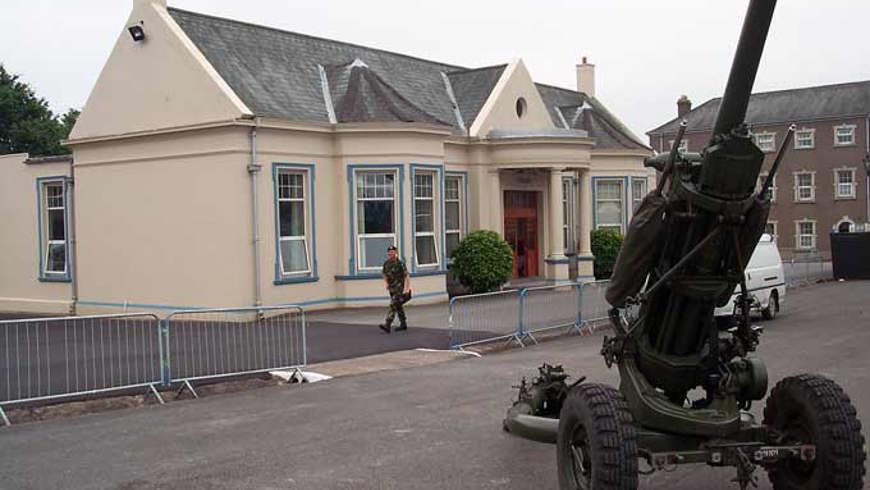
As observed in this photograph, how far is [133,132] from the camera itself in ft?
77.4

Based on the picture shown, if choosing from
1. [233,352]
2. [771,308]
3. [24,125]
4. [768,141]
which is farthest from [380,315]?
[768,141]

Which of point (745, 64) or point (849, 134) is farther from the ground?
point (849, 134)

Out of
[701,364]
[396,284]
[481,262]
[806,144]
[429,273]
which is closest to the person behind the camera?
[701,364]

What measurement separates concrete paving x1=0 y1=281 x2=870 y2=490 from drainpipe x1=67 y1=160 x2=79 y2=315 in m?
14.1

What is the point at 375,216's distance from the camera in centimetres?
2395

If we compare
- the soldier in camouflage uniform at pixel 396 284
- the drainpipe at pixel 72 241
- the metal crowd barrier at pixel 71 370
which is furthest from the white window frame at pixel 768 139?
the metal crowd barrier at pixel 71 370

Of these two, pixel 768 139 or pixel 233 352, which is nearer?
pixel 233 352

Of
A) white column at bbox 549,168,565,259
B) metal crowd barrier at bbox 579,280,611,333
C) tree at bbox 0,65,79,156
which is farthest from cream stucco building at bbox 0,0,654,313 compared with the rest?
tree at bbox 0,65,79,156

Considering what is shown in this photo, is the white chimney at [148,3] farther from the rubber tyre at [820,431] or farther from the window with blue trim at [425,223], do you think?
the rubber tyre at [820,431]

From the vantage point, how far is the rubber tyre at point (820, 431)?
611cm

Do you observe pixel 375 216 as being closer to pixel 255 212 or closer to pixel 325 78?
pixel 255 212

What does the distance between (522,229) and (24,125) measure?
2791cm

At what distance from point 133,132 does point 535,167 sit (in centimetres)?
1140

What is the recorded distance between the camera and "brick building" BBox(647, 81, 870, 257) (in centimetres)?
5594
